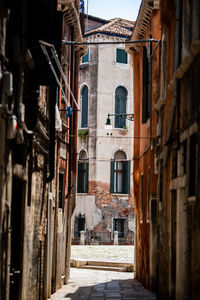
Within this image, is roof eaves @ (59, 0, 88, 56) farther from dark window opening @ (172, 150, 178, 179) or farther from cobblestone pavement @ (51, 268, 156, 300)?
cobblestone pavement @ (51, 268, 156, 300)

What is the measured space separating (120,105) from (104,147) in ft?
8.98

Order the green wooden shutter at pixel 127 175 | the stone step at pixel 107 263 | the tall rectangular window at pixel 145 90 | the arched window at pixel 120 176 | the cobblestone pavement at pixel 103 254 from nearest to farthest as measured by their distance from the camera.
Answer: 1. the tall rectangular window at pixel 145 90
2. the stone step at pixel 107 263
3. the cobblestone pavement at pixel 103 254
4. the green wooden shutter at pixel 127 175
5. the arched window at pixel 120 176

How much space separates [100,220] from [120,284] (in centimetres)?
1898

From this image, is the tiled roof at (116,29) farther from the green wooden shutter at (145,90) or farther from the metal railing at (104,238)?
the green wooden shutter at (145,90)

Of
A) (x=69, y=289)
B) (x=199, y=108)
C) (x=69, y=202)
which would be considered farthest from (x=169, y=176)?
(x=69, y=202)

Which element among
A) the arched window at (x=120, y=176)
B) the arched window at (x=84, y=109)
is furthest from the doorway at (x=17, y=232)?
the arched window at (x=84, y=109)

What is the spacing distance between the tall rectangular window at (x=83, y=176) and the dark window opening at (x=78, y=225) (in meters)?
1.59

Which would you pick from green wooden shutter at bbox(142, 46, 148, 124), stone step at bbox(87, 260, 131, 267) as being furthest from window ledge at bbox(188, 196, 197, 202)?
stone step at bbox(87, 260, 131, 267)

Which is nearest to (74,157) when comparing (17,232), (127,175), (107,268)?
(107,268)

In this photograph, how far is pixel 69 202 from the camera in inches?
740

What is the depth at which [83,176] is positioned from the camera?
36906 millimetres

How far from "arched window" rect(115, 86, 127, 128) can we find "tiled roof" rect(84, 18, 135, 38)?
347 centimetres

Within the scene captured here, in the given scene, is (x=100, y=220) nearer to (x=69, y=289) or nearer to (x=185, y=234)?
(x=69, y=289)

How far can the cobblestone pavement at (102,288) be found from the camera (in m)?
14.1
